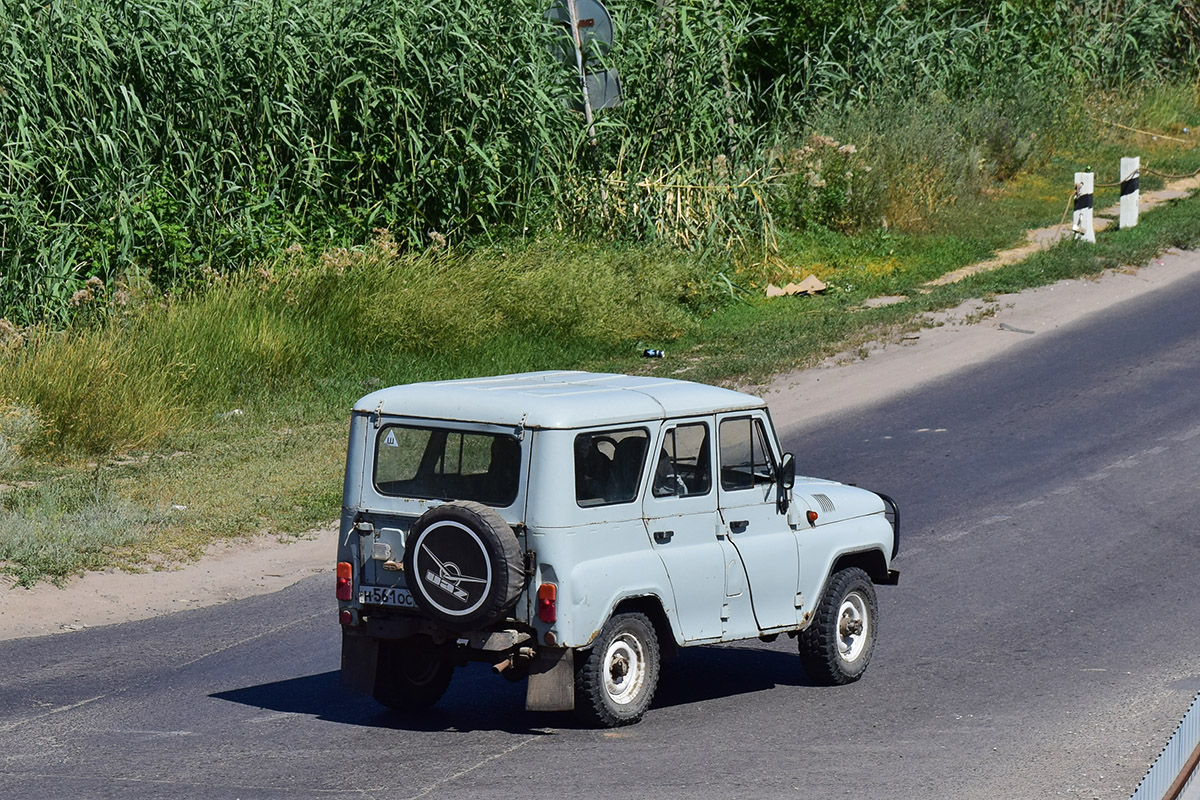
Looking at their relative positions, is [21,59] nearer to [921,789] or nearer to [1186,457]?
[1186,457]

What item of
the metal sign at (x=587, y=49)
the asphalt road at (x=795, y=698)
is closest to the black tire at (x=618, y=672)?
the asphalt road at (x=795, y=698)

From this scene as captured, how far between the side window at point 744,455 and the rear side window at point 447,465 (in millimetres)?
1258

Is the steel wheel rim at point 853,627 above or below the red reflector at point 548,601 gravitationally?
below

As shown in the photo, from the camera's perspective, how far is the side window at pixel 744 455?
844 centimetres

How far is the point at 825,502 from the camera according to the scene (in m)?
9.11

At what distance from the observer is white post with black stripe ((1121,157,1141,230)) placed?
22.5 m

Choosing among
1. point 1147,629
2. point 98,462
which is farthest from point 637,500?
point 98,462

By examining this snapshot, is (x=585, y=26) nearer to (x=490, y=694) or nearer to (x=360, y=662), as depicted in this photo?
(x=490, y=694)

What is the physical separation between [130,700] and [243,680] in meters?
0.66

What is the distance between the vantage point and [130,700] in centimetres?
873

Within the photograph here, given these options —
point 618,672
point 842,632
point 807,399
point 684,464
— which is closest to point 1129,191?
point 807,399

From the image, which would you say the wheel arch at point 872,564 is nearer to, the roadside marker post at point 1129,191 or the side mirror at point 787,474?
the side mirror at point 787,474

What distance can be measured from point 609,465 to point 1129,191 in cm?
1674

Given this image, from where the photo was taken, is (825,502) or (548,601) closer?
(548,601)
